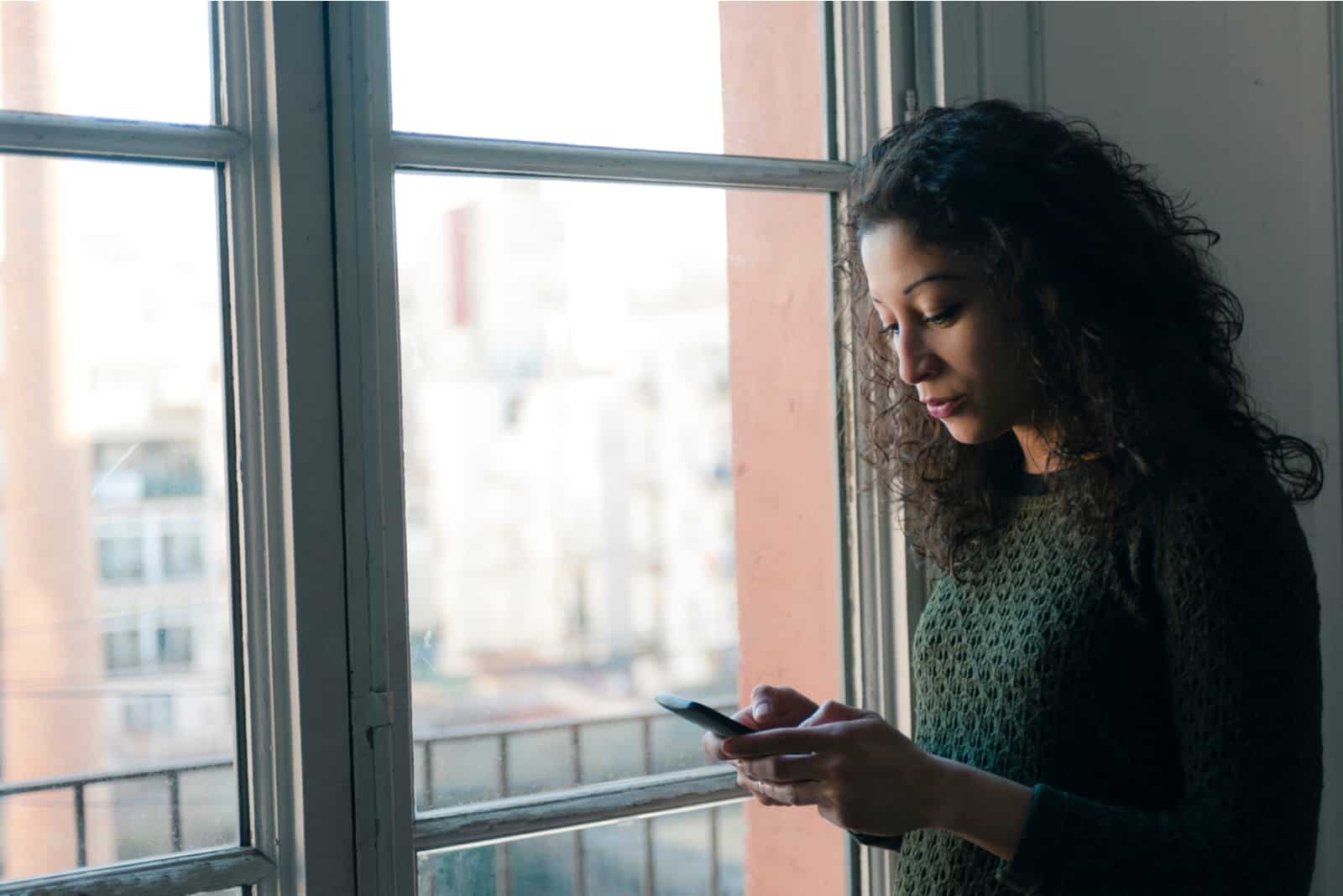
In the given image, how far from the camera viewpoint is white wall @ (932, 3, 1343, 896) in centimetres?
168

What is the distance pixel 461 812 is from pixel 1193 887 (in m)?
0.83

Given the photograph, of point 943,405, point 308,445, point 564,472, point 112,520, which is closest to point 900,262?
point 943,405

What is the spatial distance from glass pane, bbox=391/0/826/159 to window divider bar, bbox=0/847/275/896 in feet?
2.86

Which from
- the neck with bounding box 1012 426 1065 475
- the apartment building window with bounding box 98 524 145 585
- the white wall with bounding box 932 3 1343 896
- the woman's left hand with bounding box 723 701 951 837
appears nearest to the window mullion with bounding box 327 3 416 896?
the apartment building window with bounding box 98 524 145 585

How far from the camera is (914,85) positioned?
1.64 metres

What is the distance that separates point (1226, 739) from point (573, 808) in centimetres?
81

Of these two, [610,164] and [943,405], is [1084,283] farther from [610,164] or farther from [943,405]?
[610,164]

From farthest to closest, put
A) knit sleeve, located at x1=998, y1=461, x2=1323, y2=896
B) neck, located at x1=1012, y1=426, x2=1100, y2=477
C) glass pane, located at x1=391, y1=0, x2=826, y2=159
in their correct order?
glass pane, located at x1=391, y1=0, x2=826, y2=159 → neck, located at x1=1012, y1=426, x2=1100, y2=477 → knit sleeve, located at x1=998, y1=461, x2=1323, y2=896

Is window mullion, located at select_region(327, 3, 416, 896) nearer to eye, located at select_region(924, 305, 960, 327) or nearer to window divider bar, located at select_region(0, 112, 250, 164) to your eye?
window divider bar, located at select_region(0, 112, 250, 164)

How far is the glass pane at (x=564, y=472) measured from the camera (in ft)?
4.74

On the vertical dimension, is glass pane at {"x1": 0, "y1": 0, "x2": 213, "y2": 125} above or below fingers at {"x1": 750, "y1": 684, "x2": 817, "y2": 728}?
above

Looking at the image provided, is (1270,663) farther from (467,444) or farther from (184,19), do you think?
(184,19)

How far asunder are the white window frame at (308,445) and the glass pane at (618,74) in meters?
0.09

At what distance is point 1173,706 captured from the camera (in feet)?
3.45
